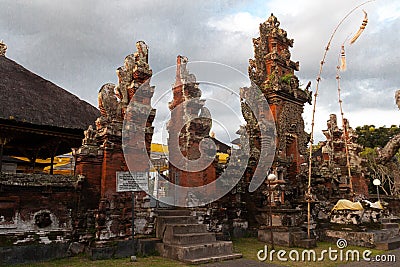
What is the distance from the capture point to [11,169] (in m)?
15.0

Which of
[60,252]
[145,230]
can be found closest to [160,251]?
[145,230]

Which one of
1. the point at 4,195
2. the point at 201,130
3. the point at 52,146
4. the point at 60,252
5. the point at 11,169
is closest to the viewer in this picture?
the point at 4,195

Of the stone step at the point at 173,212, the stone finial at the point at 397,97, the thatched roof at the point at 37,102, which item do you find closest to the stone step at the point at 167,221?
the stone step at the point at 173,212

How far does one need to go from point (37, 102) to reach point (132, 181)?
4.41 meters

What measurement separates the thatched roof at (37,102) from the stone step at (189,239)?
4.73 metres

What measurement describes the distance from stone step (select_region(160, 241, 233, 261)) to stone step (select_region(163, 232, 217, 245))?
22 centimetres

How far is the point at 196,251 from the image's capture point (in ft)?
27.9

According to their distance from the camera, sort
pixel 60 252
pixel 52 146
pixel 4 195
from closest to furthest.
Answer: pixel 4 195 → pixel 60 252 → pixel 52 146

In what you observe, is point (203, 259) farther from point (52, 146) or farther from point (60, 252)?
point (52, 146)

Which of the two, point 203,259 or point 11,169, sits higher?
point 11,169

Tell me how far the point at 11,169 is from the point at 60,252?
8.11 metres

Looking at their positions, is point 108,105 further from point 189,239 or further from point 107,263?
A: point 189,239

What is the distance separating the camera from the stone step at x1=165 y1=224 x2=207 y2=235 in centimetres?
928

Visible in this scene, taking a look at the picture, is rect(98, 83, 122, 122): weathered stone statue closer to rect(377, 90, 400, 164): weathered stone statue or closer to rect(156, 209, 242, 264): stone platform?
rect(156, 209, 242, 264): stone platform
